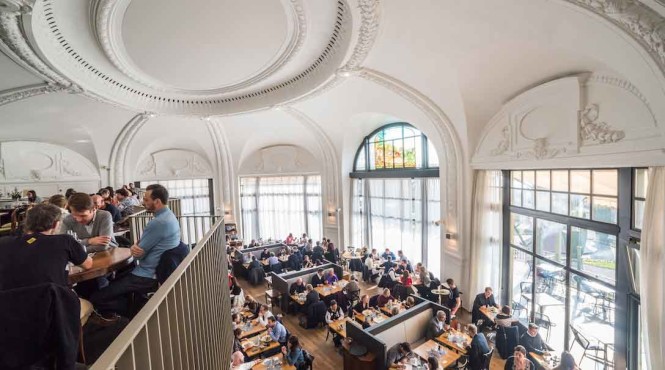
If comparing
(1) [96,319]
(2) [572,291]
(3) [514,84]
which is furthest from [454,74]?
(1) [96,319]

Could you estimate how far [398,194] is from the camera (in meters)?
11.2

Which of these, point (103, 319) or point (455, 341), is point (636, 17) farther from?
point (455, 341)

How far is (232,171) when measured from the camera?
44.9 ft

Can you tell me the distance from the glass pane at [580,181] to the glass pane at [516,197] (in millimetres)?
1357

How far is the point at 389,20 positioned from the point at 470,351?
5735mm

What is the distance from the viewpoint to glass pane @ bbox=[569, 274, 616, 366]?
15.2ft

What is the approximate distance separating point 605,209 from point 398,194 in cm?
681

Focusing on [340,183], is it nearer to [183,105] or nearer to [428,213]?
[428,213]

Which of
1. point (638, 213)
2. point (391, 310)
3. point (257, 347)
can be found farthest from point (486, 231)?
point (257, 347)

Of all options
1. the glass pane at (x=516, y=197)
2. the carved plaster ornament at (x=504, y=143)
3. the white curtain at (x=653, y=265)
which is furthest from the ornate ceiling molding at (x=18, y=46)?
the glass pane at (x=516, y=197)

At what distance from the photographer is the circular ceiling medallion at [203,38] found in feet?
13.5

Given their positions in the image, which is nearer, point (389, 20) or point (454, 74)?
point (389, 20)

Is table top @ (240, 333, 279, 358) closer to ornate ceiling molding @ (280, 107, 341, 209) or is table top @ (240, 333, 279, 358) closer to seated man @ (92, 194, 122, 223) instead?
seated man @ (92, 194, 122, 223)

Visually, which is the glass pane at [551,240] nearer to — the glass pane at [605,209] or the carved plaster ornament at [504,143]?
the glass pane at [605,209]
